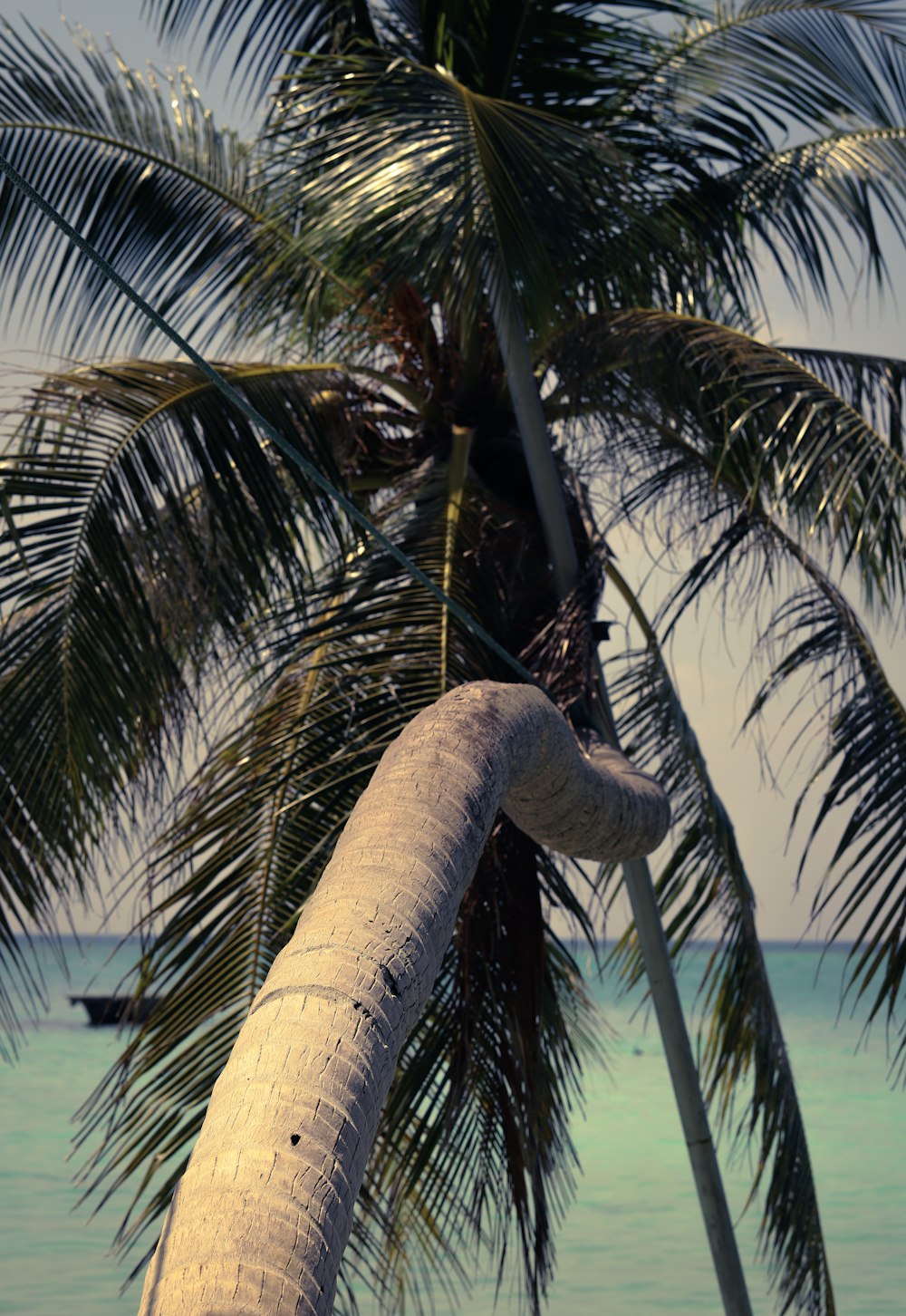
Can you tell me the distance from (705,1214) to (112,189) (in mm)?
3854

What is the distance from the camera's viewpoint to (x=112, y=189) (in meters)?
4.82

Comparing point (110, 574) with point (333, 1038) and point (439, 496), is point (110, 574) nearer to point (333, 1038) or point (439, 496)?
point (439, 496)

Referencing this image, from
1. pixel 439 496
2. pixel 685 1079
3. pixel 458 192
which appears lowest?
pixel 685 1079

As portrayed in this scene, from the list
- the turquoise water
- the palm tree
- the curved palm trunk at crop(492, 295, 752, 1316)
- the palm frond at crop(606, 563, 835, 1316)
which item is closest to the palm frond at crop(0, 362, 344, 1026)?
the palm tree

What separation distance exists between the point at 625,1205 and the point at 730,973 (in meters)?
13.3

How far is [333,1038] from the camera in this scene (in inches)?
42.4

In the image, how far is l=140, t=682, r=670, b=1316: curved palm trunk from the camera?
88 centimetres

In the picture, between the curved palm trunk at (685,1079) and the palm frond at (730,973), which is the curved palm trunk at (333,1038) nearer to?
the curved palm trunk at (685,1079)

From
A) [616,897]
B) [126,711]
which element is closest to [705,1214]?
[616,897]

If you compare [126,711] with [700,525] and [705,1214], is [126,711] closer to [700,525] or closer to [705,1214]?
[700,525]

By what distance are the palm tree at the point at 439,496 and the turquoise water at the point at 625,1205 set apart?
3.21m

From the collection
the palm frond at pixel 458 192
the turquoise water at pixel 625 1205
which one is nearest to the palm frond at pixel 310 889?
the palm frond at pixel 458 192

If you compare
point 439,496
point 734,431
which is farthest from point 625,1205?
point 734,431

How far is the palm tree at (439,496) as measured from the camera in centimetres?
341
